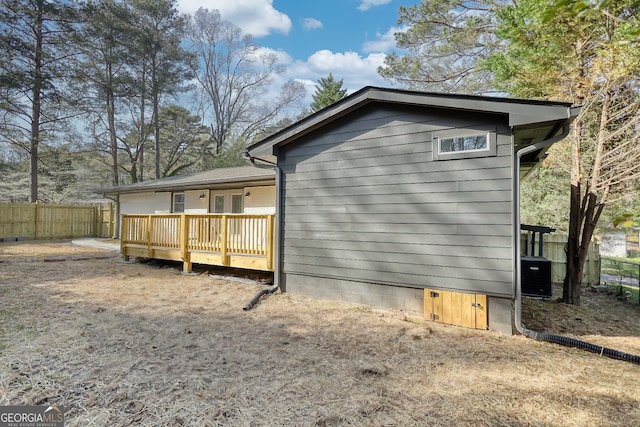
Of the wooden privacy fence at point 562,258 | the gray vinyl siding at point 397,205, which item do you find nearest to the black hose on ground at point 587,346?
the gray vinyl siding at point 397,205

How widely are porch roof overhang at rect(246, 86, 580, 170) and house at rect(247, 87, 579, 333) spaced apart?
2cm

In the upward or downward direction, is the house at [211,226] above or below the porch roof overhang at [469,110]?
below

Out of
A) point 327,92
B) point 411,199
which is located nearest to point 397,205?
point 411,199

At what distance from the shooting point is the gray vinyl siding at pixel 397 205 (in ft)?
13.9

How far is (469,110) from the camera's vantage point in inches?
169

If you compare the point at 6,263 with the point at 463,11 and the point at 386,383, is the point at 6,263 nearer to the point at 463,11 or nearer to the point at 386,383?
the point at 386,383

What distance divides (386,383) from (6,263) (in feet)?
34.0

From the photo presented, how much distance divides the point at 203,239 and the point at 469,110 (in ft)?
20.1

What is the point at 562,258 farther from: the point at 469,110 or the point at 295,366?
the point at 295,366

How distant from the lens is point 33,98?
15.5 meters

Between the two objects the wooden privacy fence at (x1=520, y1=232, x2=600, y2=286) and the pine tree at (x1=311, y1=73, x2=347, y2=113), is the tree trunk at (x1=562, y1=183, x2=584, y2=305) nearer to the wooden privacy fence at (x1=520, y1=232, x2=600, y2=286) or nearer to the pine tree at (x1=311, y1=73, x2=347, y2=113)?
the wooden privacy fence at (x1=520, y1=232, x2=600, y2=286)

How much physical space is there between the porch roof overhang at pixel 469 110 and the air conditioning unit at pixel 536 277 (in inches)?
75.8

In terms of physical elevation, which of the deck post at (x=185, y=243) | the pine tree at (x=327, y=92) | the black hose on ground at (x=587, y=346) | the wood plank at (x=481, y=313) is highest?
the pine tree at (x=327, y=92)

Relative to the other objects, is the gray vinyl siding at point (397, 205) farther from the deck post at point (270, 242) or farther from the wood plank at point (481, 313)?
the deck post at point (270, 242)
